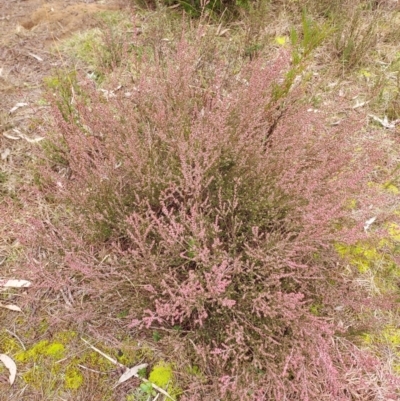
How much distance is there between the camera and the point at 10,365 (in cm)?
186

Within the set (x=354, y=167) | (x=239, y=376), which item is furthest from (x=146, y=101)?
(x=239, y=376)

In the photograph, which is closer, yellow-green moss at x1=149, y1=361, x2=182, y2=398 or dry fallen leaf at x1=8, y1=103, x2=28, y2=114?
yellow-green moss at x1=149, y1=361, x2=182, y2=398

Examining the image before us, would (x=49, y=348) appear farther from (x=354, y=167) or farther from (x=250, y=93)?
(x=354, y=167)

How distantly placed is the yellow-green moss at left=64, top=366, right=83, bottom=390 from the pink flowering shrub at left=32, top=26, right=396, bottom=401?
34 centimetres

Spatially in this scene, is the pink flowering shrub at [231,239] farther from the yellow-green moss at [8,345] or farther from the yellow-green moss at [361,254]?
the yellow-green moss at [8,345]

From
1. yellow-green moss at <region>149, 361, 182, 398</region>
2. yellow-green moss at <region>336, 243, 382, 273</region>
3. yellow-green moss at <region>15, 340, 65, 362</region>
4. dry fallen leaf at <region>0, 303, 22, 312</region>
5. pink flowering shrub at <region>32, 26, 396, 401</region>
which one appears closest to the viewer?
pink flowering shrub at <region>32, 26, 396, 401</region>

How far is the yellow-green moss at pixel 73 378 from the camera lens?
5.91ft

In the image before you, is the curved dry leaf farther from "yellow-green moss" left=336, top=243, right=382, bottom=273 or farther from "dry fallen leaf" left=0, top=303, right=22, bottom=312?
"yellow-green moss" left=336, top=243, right=382, bottom=273

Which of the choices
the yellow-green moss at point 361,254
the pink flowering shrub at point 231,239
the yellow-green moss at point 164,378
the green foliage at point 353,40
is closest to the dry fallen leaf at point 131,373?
the yellow-green moss at point 164,378

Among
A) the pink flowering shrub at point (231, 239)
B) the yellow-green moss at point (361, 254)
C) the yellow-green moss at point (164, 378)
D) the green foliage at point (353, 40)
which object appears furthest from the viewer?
the green foliage at point (353, 40)

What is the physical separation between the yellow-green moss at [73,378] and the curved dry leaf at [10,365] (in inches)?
10.0

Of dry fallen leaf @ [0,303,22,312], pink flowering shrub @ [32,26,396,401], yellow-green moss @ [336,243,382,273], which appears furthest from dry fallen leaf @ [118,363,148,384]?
yellow-green moss @ [336,243,382,273]

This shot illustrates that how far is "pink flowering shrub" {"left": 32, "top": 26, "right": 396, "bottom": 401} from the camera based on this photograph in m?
1.65

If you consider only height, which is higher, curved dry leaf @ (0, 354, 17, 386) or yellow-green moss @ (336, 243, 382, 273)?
yellow-green moss @ (336, 243, 382, 273)
